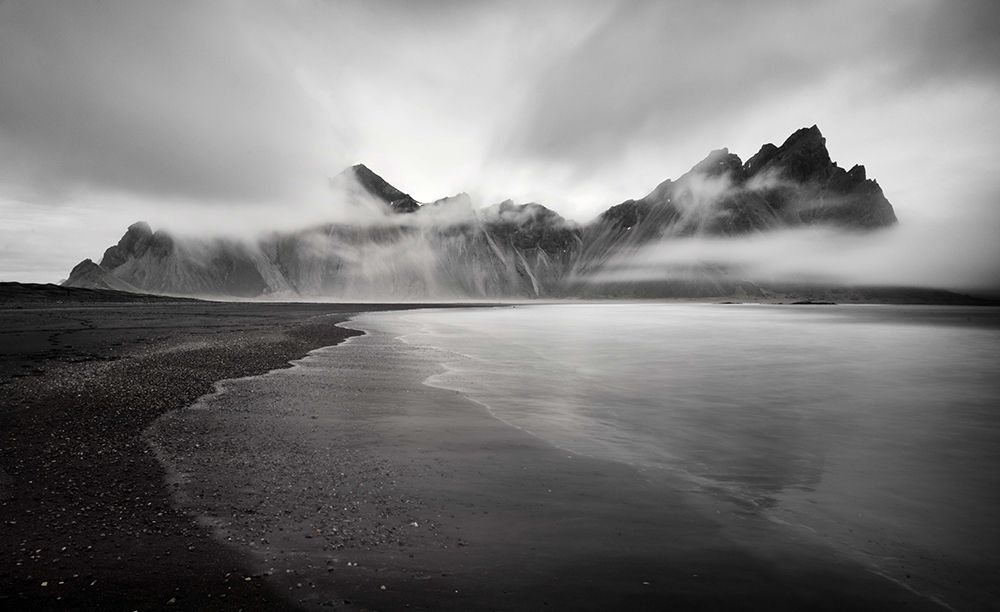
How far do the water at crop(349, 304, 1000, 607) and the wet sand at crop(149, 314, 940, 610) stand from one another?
109cm

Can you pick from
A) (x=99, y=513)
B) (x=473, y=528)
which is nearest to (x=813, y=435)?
(x=473, y=528)

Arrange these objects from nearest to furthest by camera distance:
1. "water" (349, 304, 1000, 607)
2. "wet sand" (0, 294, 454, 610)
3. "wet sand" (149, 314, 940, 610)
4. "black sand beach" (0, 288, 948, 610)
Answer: "wet sand" (0, 294, 454, 610) < "black sand beach" (0, 288, 948, 610) < "wet sand" (149, 314, 940, 610) < "water" (349, 304, 1000, 607)

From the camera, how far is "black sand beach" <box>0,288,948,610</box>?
246 inches

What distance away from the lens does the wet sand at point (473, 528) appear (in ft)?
21.1

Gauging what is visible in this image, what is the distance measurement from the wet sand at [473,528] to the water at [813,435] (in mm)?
1086

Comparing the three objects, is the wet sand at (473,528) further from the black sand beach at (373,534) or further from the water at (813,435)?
the water at (813,435)

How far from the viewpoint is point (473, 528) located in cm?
820

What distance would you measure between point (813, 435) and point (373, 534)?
1394cm

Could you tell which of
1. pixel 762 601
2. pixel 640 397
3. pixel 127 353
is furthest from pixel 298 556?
pixel 127 353

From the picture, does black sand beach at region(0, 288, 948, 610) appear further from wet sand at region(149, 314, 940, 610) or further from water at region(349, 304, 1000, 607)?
water at region(349, 304, 1000, 607)

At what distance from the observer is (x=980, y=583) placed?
7.12 m

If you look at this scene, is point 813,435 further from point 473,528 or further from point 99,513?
point 99,513

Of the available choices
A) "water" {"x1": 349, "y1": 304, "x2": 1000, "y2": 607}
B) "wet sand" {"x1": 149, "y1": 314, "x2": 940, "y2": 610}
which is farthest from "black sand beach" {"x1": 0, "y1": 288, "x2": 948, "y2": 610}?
"water" {"x1": 349, "y1": 304, "x2": 1000, "y2": 607}

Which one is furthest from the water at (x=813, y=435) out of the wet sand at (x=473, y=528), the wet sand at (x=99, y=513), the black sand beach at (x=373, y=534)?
the wet sand at (x=99, y=513)
